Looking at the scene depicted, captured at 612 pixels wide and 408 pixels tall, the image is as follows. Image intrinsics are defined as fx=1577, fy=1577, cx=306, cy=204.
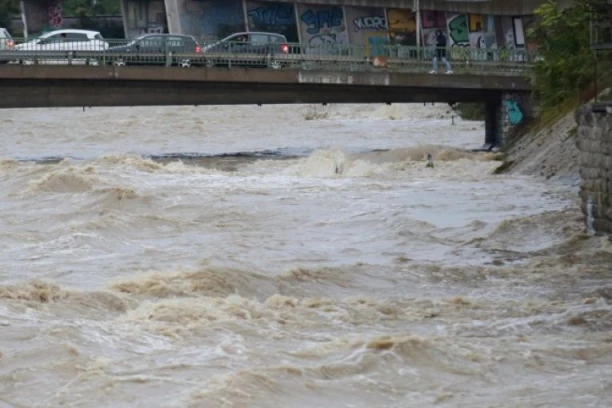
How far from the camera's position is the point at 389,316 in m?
19.0

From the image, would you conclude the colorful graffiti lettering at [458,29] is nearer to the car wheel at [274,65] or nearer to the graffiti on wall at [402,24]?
the graffiti on wall at [402,24]

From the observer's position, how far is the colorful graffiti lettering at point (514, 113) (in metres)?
51.7

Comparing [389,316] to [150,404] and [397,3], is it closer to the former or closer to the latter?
[150,404]

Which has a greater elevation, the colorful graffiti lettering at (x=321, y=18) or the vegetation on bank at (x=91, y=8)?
the vegetation on bank at (x=91, y=8)

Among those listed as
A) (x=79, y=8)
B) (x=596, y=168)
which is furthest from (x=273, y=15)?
(x=596, y=168)

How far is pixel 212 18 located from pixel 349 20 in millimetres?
9865

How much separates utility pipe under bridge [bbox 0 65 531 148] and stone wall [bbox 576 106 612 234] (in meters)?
24.6

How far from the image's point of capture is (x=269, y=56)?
5156 cm

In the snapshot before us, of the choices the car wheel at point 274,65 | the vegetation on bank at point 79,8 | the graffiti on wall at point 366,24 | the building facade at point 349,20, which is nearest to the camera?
the car wheel at point 274,65

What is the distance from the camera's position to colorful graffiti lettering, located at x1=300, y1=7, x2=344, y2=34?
264 feet

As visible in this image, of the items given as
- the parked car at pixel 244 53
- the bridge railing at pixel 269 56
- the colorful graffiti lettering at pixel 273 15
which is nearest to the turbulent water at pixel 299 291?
the bridge railing at pixel 269 56

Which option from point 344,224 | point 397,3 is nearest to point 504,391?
point 344,224

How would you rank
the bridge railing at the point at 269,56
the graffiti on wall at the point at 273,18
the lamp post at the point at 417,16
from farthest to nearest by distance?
the graffiti on wall at the point at 273,18
the lamp post at the point at 417,16
the bridge railing at the point at 269,56

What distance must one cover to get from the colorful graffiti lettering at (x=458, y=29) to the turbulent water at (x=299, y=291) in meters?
32.2
